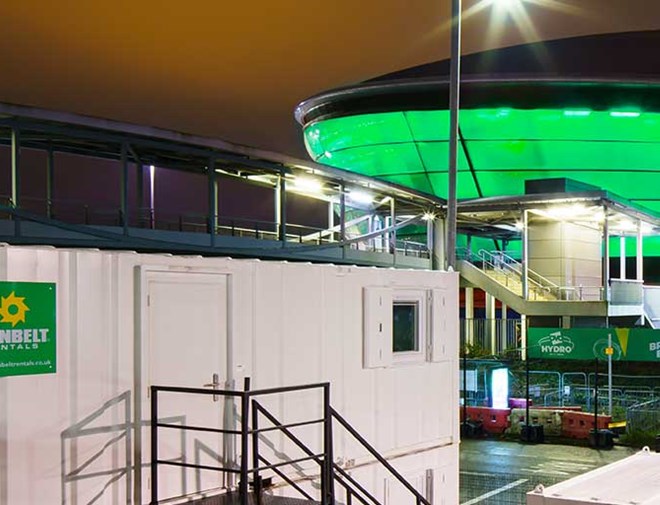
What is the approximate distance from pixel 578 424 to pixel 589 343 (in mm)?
2400

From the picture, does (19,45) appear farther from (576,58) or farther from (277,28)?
(576,58)

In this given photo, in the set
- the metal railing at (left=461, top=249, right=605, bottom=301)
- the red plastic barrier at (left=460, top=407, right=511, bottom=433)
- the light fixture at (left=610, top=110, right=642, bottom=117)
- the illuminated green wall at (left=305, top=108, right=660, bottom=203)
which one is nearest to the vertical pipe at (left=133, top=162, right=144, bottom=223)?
the red plastic barrier at (left=460, top=407, right=511, bottom=433)

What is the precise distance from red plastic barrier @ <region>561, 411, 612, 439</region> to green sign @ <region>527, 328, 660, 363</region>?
1.73m

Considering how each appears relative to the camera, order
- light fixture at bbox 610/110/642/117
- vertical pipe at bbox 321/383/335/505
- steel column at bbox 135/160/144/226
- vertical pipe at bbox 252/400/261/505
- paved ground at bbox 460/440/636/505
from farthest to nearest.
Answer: light fixture at bbox 610/110/642/117, steel column at bbox 135/160/144/226, paved ground at bbox 460/440/636/505, vertical pipe at bbox 321/383/335/505, vertical pipe at bbox 252/400/261/505

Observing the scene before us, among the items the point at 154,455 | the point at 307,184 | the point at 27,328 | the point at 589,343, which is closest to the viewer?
the point at 27,328

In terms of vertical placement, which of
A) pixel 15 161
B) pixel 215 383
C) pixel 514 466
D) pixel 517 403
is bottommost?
pixel 514 466

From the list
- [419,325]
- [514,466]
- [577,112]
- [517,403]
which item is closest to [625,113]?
[577,112]

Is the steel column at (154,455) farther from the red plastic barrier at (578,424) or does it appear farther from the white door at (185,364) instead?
the red plastic barrier at (578,424)

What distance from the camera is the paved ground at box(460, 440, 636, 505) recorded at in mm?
17359

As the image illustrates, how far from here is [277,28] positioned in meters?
34.5

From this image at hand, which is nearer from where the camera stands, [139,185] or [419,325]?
[419,325]

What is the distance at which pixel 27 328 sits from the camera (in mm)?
7246

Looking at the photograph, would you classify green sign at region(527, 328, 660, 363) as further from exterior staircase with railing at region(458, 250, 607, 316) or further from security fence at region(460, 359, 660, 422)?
exterior staircase with railing at region(458, 250, 607, 316)

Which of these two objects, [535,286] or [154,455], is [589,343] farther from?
[154,455]
